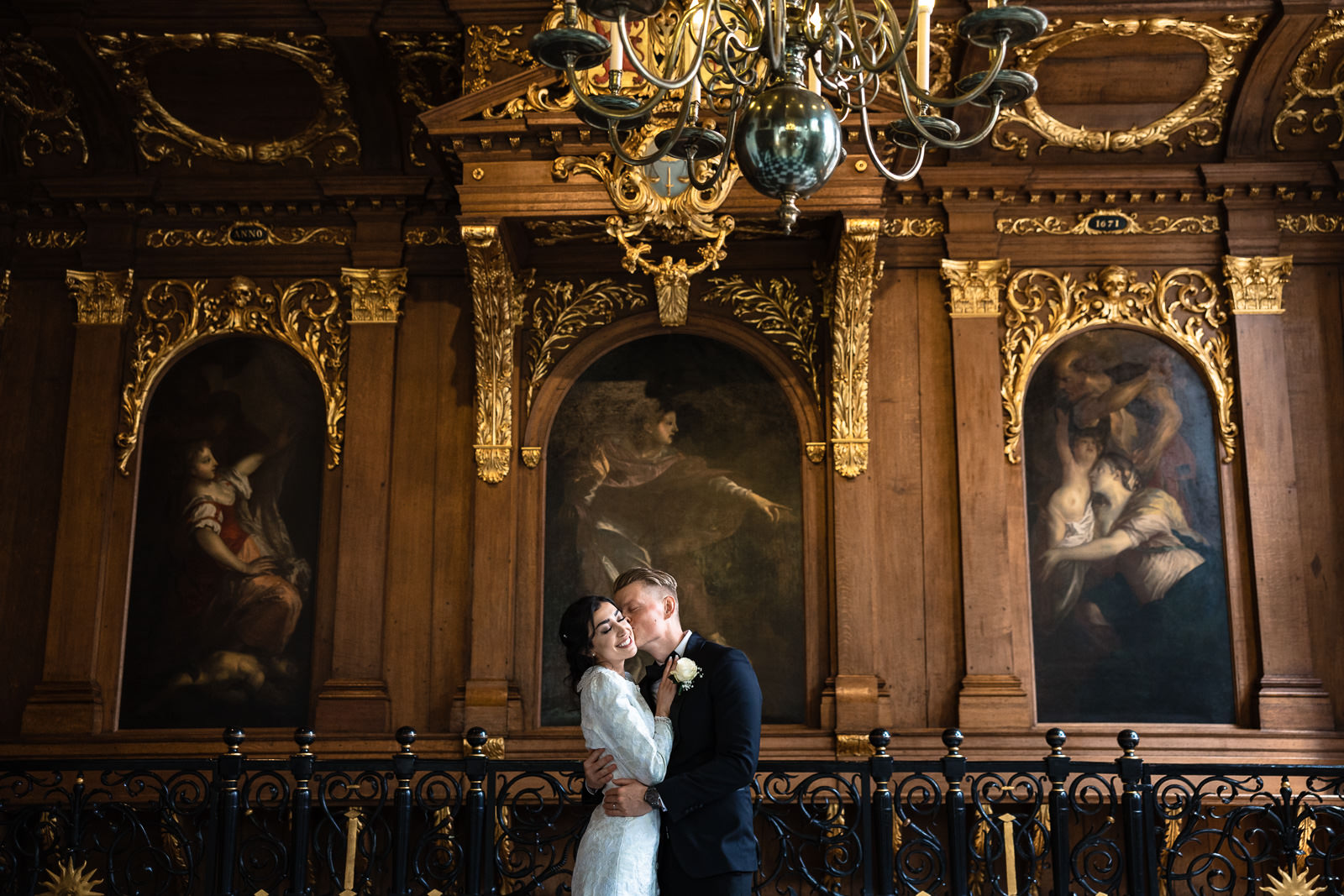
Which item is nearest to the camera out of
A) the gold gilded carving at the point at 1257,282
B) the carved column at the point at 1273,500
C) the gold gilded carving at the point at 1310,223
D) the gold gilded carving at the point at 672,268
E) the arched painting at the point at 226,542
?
the gold gilded carving at the point at 672,268

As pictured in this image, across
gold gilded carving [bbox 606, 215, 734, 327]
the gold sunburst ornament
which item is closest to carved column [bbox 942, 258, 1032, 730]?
gold gilded carving [bbox 606, 215, 734, 327]

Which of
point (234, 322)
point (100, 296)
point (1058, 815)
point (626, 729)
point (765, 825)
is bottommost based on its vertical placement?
point (765, 825)

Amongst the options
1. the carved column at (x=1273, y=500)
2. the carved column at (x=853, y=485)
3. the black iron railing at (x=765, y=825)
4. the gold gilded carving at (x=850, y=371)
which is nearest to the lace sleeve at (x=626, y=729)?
the black iron railing at (x=765, y=825)

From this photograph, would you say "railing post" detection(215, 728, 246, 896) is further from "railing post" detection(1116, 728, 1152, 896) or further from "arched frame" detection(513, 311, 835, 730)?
"railing post" detection(1116, 728, 1152, 896)

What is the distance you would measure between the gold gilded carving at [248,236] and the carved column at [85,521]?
1.18 feet

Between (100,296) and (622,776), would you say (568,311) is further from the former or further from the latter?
(622,776)

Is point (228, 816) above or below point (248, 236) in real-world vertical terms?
below

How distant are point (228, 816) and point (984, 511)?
190 inches

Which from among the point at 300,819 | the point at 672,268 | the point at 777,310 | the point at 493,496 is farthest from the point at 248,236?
the point at 300,819

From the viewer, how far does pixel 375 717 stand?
26.7 feet

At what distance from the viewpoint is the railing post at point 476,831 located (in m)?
5.99

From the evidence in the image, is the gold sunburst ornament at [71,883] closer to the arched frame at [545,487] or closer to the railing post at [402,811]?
the railing post at [402,811]

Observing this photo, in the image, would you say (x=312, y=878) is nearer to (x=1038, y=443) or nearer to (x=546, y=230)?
(x=546, y=230)

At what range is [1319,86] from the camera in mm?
8359
